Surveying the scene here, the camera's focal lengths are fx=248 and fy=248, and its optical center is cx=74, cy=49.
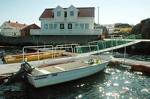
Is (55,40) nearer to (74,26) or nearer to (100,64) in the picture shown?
(74,26)

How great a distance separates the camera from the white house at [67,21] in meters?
52.2

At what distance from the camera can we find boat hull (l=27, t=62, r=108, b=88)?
18.4 m

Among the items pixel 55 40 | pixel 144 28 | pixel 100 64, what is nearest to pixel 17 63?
pixel 100 64

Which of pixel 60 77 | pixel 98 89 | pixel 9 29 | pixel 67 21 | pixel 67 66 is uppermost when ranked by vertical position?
pixel 67 21

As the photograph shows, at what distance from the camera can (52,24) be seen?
5384 cm

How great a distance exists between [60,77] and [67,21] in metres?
34.9

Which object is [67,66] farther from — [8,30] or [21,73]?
[8,30]

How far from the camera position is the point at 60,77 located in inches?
774

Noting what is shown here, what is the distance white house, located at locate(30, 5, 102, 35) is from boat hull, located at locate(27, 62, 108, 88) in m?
29.9

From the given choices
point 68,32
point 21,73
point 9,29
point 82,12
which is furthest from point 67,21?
point 21,73

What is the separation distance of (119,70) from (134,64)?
1.63 m

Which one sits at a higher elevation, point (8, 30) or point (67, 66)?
point (8, 30)

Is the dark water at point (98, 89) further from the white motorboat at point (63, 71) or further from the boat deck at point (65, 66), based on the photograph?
the boat deck at point (65, 66)

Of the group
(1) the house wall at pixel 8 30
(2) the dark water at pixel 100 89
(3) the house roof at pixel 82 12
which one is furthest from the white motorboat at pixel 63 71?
(1) the house wall at pixel 8 30
